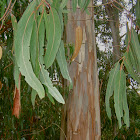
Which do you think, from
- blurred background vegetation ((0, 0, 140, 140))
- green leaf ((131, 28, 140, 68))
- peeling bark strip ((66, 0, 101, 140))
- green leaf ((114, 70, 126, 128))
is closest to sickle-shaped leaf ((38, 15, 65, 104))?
green leaf ((114, 70, 126, 128))

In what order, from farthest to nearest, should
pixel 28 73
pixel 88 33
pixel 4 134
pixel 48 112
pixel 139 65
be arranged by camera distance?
pixel 48 112, pixel 4 134, pixel 88 33, pixel 139 65, pixel 28 73

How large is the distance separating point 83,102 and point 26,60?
88cm

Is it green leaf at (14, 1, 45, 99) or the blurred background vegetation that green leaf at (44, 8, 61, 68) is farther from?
the blurred background vegetation

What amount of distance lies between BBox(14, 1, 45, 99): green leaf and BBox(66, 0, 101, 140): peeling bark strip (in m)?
0.76

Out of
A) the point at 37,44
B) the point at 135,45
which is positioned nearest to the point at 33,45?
the point at 37,44

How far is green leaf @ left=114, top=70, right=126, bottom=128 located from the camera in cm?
104

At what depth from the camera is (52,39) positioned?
828 millimetres

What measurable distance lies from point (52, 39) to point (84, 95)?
2.57 ft

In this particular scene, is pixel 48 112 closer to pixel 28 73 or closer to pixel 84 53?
pixel 84 53

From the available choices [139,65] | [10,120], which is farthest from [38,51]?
[10,120]

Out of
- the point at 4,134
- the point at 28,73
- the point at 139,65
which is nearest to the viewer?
the point at 28,73

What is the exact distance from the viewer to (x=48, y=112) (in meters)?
2.95

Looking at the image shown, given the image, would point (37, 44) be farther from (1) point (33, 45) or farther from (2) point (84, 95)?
(2) point (84, 95)

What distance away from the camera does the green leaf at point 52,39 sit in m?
0.82
